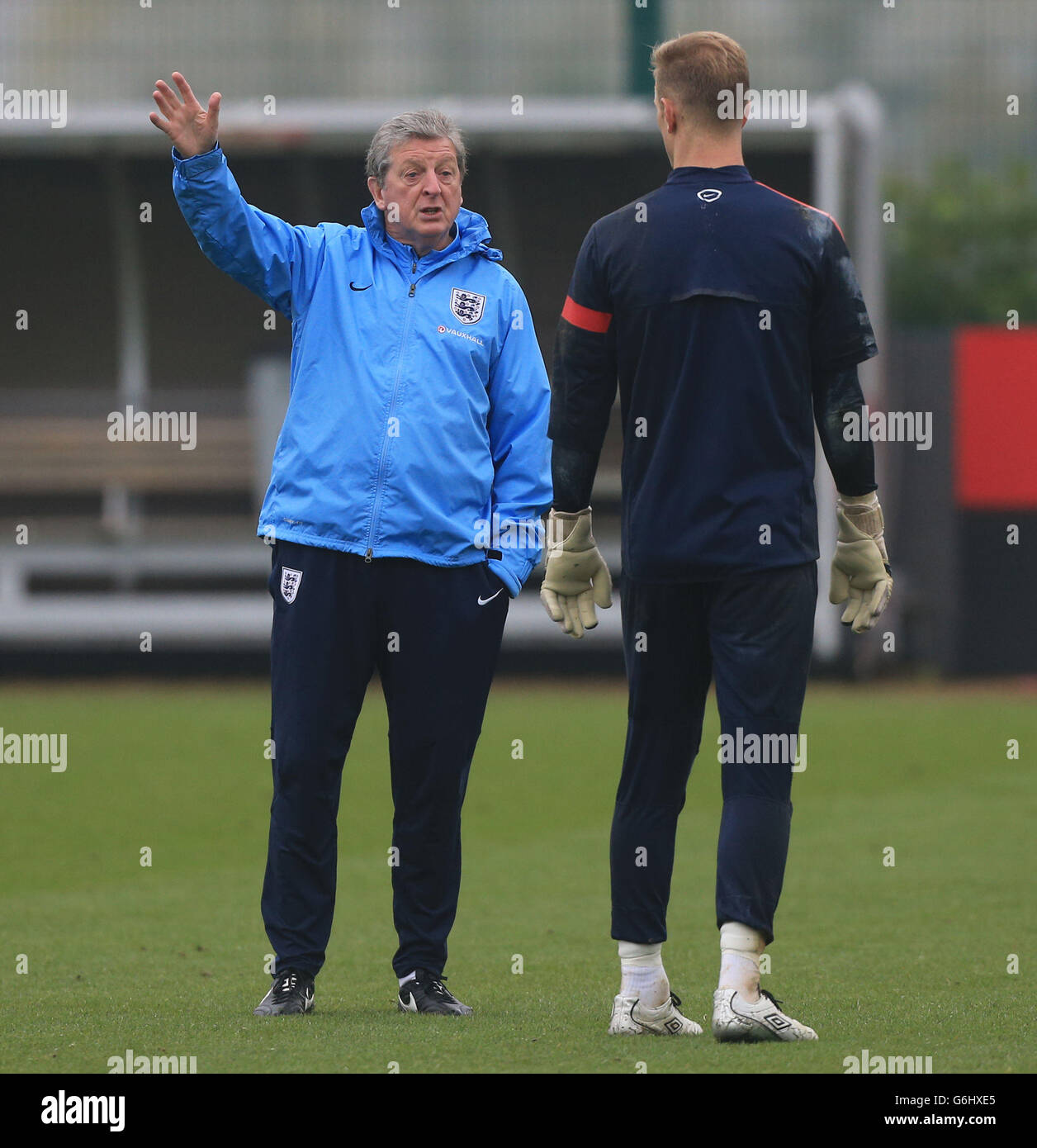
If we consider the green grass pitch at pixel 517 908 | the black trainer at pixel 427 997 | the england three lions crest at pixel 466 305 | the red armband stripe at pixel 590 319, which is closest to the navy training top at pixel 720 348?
the red armband stripe at pixel 590 319

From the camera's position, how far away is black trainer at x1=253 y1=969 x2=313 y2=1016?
14.1 feet

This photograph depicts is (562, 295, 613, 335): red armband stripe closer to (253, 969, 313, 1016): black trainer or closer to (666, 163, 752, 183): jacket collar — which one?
(666, 163, 752, 183): jacket collar

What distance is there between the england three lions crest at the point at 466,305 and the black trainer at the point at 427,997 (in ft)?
4.68

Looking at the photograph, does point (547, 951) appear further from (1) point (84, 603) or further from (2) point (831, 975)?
(1) point (84, 603)

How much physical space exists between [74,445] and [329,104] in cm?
317

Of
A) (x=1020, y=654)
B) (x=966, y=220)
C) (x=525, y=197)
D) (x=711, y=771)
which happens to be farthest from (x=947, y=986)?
(x=966, y=220)

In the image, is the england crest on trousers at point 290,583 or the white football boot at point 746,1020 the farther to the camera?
the england crest on trousers at point 290,583

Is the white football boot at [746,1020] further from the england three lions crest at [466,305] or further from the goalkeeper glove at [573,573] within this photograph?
the england three lions crest at [466,305]

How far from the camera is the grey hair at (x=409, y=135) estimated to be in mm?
4387

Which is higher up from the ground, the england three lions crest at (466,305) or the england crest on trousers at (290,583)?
the england three lions crest at (466,305)

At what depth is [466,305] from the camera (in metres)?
4.46

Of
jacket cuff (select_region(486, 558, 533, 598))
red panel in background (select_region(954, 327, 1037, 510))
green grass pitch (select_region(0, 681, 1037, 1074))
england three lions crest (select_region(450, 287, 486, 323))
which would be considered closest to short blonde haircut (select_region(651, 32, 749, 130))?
england three lions crest (select_region(450, 287, 486, 323))

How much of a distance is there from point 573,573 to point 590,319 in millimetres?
521

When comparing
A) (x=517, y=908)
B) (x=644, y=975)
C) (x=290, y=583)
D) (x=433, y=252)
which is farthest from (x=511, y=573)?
(x=517, y=908)
